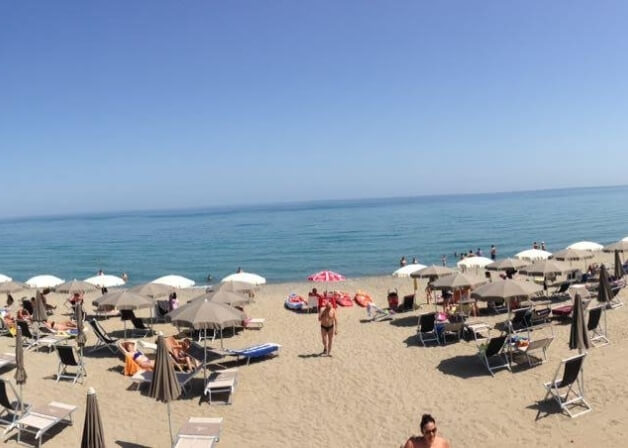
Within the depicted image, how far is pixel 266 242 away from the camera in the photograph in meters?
58.5

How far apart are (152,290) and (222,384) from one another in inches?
250

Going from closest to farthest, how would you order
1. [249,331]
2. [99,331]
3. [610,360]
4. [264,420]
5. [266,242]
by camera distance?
1. [264,420]
2. [610,360]
3. [99,331]
4. [249,331]
5. [266,242]

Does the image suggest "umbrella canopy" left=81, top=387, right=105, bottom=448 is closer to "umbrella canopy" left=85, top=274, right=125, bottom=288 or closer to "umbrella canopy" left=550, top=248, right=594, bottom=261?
"umbrella canopy" left=85, top=274, right=125, bottom=288

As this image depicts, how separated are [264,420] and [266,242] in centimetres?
5031

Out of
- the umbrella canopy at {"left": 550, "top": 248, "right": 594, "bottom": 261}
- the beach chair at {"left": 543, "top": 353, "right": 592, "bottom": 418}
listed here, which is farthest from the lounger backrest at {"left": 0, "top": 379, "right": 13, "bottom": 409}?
the umbrella canopy at {"left": 550, "top": 248, "right": 594, "bottom": 261}

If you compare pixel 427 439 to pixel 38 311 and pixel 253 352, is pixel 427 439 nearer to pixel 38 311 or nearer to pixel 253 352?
pixel 253 352

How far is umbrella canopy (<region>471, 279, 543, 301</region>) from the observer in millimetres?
11102

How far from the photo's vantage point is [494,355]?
400 inches

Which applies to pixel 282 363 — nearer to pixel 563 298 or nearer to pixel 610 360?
pixel 610 360

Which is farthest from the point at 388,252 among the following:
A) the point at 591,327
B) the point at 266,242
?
the point at 591,327

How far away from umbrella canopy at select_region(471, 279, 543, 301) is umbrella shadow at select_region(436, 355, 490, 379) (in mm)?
1387

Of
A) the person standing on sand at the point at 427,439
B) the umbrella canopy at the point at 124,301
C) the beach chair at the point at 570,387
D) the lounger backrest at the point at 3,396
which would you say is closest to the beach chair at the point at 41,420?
the lounger backrest at the point at 3,396

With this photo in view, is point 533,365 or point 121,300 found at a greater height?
point 121,300

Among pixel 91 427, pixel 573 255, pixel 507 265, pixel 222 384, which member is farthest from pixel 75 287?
pixel 573 255
